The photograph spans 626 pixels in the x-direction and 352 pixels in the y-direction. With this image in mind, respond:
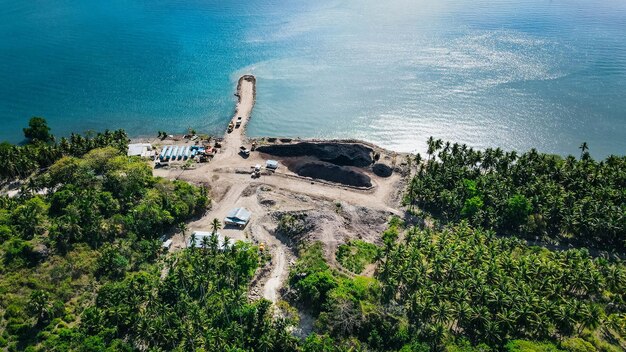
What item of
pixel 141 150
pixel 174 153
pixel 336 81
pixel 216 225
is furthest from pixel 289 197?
pixel 336 81

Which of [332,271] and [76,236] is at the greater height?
[76,236]

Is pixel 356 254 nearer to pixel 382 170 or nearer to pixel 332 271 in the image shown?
pixel 332 271

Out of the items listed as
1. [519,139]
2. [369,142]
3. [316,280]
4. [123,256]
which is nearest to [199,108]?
[369,142]

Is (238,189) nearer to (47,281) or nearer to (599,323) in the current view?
(47,281)

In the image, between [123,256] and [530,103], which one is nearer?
[123,256]

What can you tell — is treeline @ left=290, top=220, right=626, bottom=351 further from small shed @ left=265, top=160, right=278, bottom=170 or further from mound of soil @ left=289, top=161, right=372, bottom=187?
small shed @ left=265, top=160, right=278, bottom=170

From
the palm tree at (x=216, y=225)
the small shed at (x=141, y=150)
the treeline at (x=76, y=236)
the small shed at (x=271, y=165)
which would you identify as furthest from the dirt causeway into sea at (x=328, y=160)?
the small shed at (x=141, y=150)

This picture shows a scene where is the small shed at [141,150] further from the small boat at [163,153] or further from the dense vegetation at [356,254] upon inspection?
the dense vegetation at [356,254]
